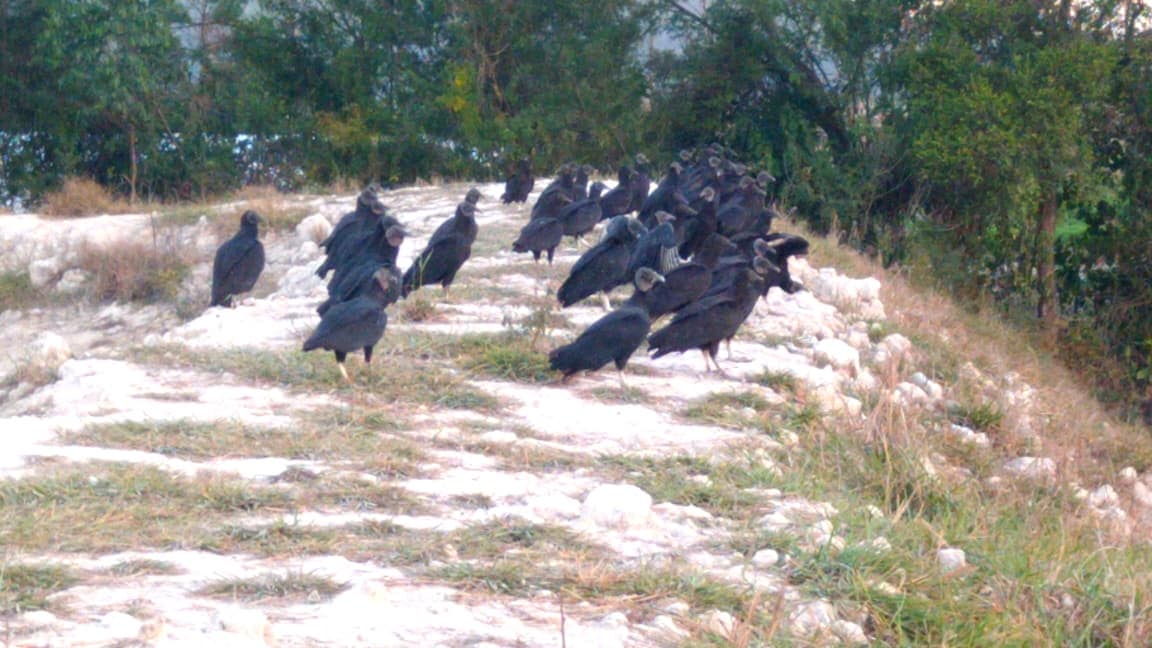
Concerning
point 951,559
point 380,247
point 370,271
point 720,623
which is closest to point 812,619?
point 720,623

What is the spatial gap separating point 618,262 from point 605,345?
149 centimetres

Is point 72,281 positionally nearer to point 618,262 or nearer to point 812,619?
point 618,262

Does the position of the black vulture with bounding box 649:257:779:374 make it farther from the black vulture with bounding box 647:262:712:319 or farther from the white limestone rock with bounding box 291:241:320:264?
the white limestone rock with bounding box 291:241:320:264

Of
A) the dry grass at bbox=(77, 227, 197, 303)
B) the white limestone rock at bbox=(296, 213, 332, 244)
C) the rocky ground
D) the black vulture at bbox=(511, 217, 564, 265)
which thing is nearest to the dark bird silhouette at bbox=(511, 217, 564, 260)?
the black vulture at bbox=(511, 217, 564, 265)

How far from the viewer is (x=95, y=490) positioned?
187 inches

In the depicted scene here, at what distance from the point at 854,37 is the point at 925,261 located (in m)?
4.35

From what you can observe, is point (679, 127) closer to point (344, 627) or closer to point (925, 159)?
point (925, 159)

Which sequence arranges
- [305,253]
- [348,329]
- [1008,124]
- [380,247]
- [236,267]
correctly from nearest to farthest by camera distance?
[348,329] → [380,247] → [236,267] → [305,253] → [1008,124]

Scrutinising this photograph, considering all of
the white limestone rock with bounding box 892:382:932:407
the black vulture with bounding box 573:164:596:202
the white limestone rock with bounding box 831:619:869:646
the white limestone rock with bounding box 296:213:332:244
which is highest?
the black vulture with bounding box 573:164:596:202

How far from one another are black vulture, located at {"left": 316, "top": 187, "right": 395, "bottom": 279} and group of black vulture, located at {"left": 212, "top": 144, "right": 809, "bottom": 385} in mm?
14

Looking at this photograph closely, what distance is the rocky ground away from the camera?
384 cm

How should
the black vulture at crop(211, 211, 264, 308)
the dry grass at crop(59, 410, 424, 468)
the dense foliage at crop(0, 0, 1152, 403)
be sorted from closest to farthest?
the dry grass at crop(59, 410, 424, 468)
the black vulture at crop(211, 211, 264, 308)
the dense foliage at crop(0, 0, 1152, 403)

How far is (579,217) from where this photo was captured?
10.5 meters

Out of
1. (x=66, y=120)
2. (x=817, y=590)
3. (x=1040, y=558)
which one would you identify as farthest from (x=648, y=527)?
(x=66, y=120)
